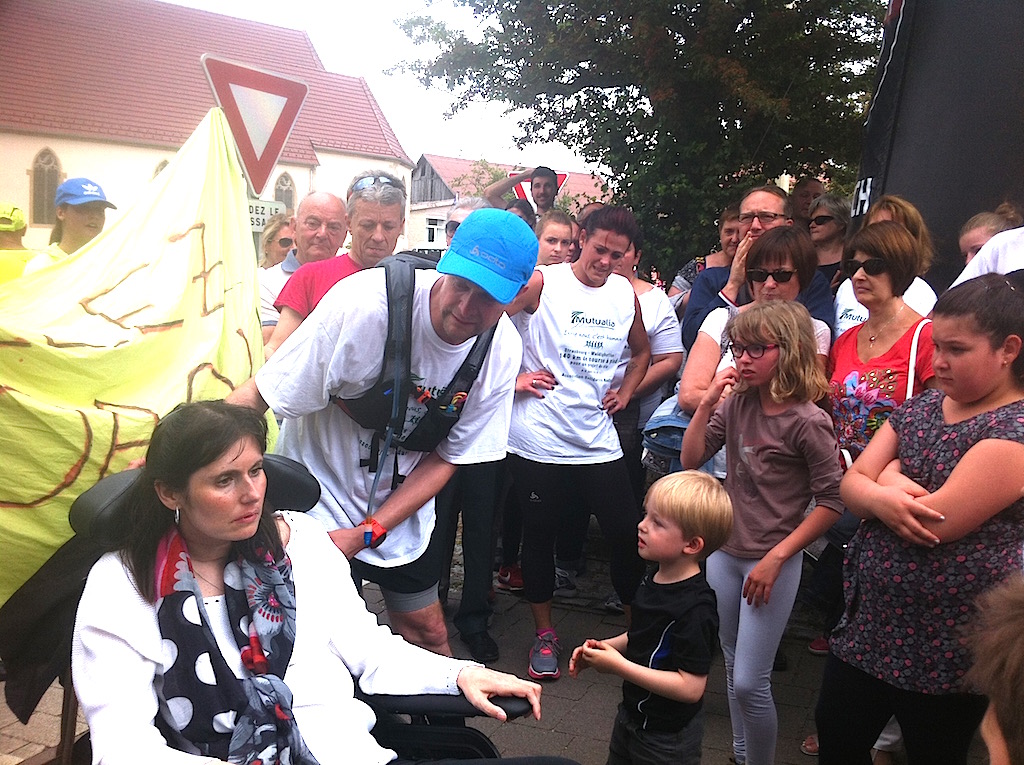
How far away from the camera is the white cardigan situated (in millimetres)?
1743

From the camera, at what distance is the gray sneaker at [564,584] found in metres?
4.86

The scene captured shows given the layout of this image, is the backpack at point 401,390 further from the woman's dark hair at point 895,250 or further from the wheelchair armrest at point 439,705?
the woman's dark hair at point 895,250

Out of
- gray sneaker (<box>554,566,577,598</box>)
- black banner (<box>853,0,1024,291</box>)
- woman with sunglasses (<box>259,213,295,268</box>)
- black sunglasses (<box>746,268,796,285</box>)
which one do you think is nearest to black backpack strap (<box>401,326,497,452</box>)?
black sunglasses (<box>746,268,796,285</box>)

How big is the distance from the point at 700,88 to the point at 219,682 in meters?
6.35

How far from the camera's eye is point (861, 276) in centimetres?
295

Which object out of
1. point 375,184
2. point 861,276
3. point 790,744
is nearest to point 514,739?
point 790,744

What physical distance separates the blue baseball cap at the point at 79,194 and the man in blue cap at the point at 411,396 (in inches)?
79.5

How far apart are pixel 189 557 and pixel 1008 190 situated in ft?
13.6

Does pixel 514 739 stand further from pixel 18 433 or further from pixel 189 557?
pixel 18 433

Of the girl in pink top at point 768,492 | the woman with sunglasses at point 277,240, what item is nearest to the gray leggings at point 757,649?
the girl in pink top at point 768,492

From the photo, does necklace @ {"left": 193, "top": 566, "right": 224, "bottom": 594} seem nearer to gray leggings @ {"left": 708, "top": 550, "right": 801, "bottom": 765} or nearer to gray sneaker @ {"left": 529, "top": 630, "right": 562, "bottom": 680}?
gray leggings @ {"left": 708, "top": 550, "right": 801, "bottom": 765}

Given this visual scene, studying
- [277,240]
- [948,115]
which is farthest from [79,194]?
[948,115]

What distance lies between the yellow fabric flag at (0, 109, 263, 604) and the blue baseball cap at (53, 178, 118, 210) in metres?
1.03

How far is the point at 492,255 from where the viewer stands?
2418 millimetres
